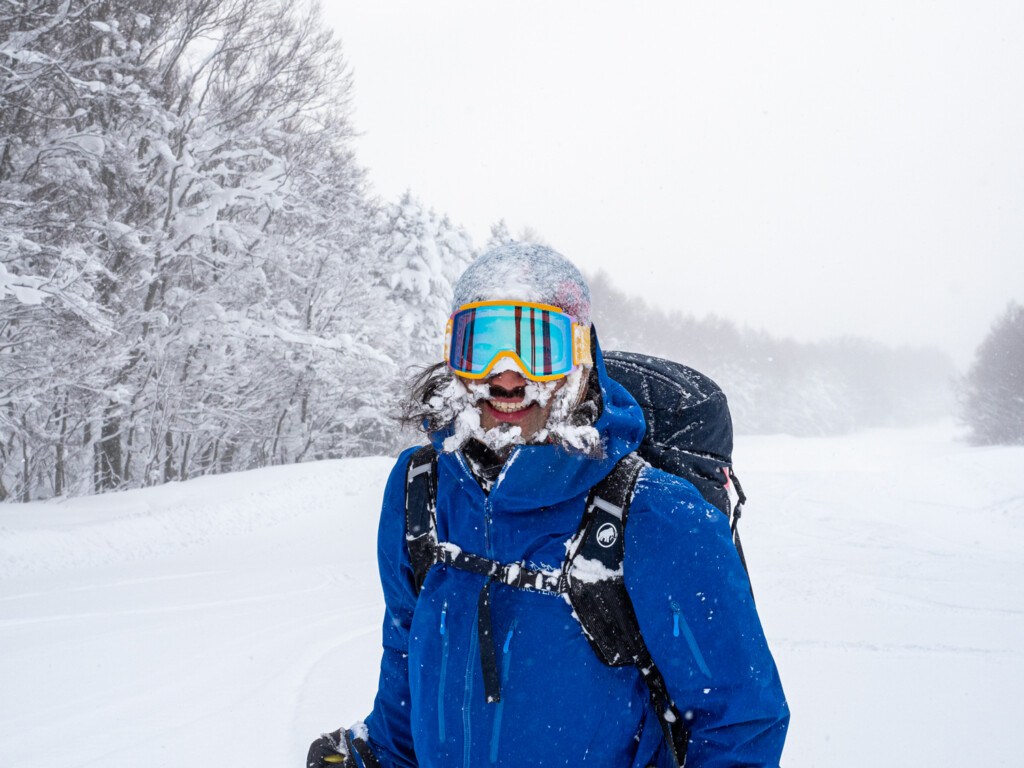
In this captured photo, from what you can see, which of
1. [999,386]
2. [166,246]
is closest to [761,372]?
[999,386]

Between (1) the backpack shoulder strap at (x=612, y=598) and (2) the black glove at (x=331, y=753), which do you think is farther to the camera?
(2) the black glove at (x=331, y=753)

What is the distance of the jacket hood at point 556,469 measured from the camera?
137 cm

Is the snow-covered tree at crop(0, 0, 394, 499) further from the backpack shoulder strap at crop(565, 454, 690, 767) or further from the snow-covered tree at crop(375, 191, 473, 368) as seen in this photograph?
the backpack shoulder strap at crop(565, 454, 690, 767)

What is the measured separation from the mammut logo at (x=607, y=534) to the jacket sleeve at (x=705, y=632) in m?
0.03

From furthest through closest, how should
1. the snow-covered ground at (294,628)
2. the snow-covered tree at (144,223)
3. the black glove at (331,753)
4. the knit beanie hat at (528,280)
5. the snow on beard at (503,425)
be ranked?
the snow-covered tree at (144,223) → the snow-covered ground at (294,628) → the black glove at (331,753) → the knit beanie hat at (528,280) → the snow on beard at (503,425)

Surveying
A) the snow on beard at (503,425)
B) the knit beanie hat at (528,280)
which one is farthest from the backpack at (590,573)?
the knit beanie hat at (528,280)

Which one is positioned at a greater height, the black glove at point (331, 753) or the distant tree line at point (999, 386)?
the black glove at point (331, 753)

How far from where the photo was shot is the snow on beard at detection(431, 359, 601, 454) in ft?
4.84

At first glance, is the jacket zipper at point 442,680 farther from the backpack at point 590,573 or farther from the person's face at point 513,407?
the person's face at point 513,407

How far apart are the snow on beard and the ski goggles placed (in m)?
0.02

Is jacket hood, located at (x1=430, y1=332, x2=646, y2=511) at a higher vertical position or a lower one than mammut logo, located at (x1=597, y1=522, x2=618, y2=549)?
higher

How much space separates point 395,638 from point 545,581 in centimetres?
54

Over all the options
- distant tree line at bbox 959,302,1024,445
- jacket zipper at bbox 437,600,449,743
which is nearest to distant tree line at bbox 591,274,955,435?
distant tree line at bbox 959,302,1024,445

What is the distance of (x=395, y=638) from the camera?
5.55 ft
